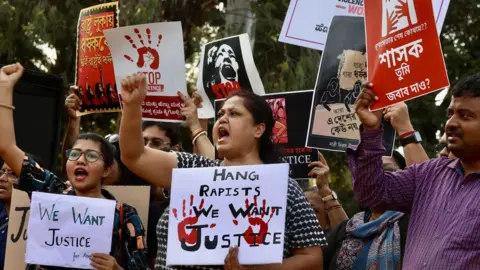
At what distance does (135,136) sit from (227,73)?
236 cm

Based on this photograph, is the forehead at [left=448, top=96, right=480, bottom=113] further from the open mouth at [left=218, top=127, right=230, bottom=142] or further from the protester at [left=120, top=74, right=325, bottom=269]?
the open mouth at [left=218, top=127, right=230, bottom=142]

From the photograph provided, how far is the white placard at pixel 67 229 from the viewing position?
520cm

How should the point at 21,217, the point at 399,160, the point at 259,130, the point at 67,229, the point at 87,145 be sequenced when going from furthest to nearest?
the point at 399,160
the point at 21,217
the point at 87,145
the point at 67,229
the point at 259,130

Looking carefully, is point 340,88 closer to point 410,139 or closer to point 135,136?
point 410,139

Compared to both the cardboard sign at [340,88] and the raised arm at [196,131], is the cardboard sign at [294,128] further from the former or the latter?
the raised arm at [196,131]

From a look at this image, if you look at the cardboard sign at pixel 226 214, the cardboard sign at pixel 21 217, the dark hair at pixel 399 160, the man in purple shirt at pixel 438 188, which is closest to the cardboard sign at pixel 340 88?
the dark hair at pixel 399 160

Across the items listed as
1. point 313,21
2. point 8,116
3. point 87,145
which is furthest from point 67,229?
point 313,21

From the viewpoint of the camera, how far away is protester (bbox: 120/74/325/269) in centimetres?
458

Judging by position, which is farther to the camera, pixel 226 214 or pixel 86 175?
pixel 86 175

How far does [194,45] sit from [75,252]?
6.99m

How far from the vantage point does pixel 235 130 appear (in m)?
4.83

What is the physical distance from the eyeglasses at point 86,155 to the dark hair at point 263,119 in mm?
909

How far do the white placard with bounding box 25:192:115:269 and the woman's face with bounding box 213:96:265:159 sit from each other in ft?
2.52

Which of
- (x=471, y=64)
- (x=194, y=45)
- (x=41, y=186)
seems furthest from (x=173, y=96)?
(x=471, y=64)
